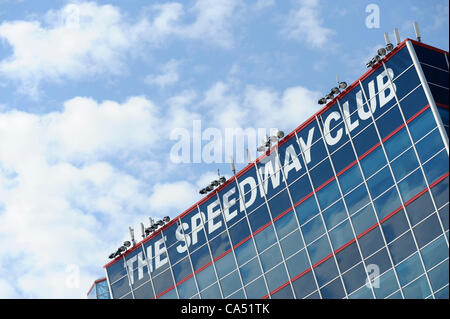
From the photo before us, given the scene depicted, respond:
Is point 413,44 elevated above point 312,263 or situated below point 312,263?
above

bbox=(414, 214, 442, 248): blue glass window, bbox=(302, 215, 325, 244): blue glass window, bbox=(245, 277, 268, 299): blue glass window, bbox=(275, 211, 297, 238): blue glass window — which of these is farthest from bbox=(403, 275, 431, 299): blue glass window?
bbox=(245, 277, 268, 299): blue glass window

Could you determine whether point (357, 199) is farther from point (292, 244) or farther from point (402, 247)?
point (292, 244)

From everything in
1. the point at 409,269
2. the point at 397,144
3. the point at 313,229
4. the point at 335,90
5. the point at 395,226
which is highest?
the point at 335,90

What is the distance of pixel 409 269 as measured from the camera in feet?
130

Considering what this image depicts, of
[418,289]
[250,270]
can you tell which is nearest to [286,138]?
[250,270]

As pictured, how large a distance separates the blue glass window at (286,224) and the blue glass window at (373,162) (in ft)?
22.3

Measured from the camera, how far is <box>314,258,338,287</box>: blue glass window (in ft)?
146

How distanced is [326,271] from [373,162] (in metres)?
7.89

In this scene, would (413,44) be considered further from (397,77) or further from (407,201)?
(407,201)
